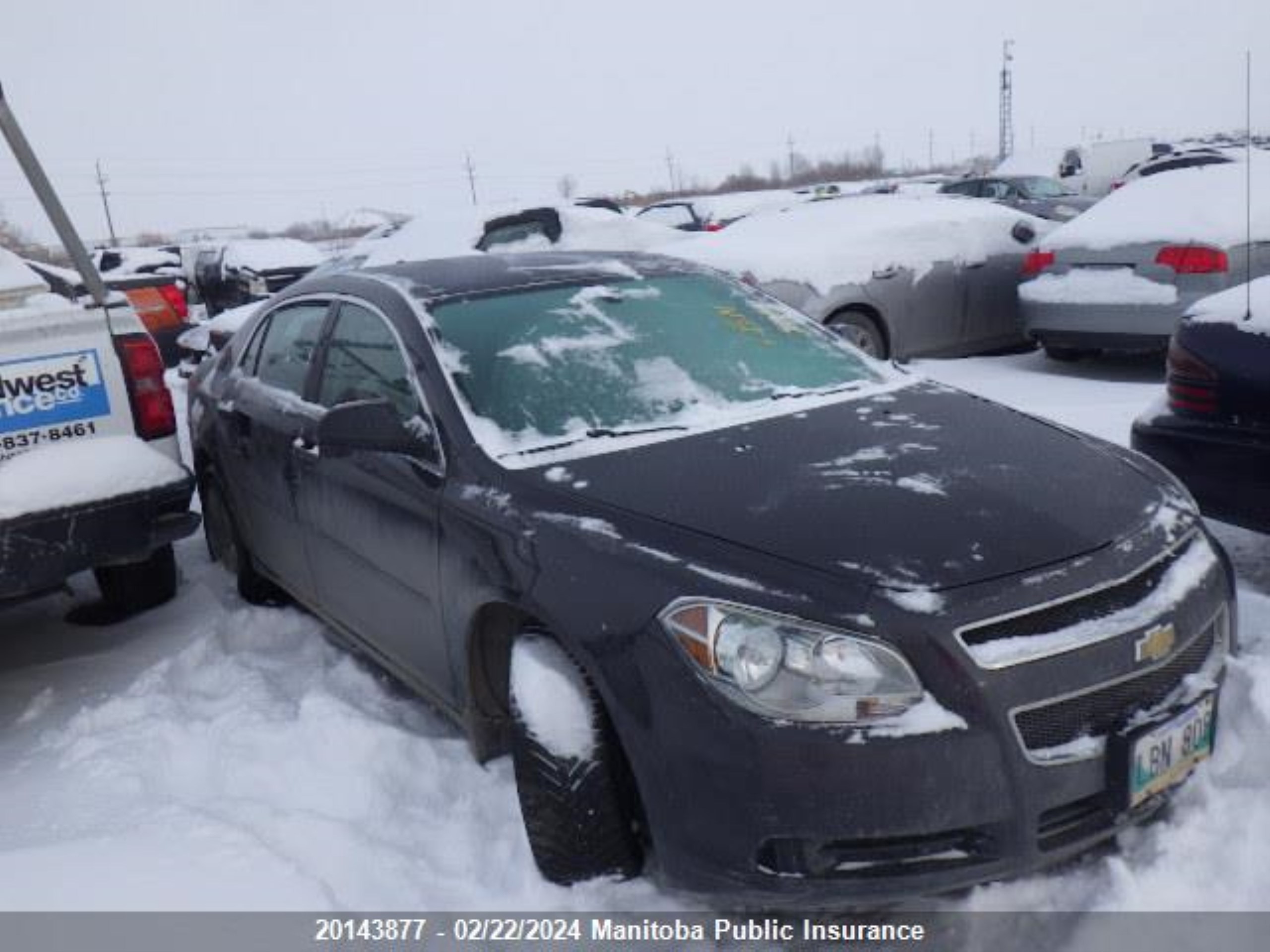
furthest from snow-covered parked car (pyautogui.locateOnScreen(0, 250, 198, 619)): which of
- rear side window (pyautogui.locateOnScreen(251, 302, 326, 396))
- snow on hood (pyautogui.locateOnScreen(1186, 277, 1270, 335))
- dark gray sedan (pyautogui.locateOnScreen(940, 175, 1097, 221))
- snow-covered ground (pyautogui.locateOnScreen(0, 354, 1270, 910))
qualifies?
dark gray sedan (pyautogui.locateOnScreen(940, 175, 1097, 221))

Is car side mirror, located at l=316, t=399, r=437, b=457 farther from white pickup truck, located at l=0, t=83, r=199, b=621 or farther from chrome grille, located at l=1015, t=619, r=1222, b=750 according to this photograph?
chrome grille, located at l=1015, t=619, r=1222, b=750

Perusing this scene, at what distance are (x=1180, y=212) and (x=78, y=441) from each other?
6.39 metres

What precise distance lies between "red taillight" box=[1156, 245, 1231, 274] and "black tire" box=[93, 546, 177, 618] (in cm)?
583

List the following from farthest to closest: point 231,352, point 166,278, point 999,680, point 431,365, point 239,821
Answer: point 166,278
point 231,352
point 431,365
point 239,821
point 999,680

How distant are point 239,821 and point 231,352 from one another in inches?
98.1

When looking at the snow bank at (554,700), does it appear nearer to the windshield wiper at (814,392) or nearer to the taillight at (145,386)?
the windshield wiper at (814,392)

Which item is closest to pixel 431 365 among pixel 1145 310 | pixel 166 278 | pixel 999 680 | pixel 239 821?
pixel 239 821

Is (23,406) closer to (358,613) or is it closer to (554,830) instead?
(358,613)

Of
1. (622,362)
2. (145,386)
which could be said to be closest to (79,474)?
(145,386)

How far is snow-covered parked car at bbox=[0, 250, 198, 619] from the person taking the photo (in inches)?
142

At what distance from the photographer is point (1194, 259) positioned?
21.6 ft

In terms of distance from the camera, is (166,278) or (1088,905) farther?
(166,278)

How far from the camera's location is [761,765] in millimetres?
2100

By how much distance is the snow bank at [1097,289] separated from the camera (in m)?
6.71
